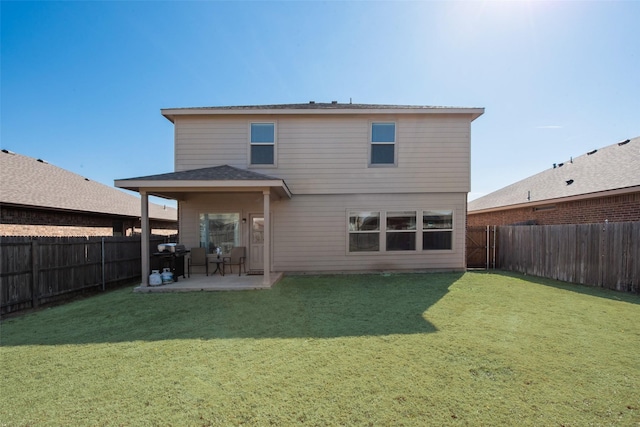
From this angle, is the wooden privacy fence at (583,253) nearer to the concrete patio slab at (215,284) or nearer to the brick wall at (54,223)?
the concrete patio slab at (215,284)

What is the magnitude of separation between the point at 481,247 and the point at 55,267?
13315 millimetres

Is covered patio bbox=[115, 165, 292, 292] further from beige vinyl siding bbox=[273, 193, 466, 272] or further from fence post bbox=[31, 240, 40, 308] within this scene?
fence post bbox=[31, 240, 40, 308]

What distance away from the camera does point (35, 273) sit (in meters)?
5.86

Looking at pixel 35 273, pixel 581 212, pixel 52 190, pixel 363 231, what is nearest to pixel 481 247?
pixel 581 212

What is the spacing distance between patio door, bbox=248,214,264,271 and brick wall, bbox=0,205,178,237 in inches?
276

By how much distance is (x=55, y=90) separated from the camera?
11625 millimetres

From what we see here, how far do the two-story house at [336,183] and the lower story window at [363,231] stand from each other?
0.03 metres

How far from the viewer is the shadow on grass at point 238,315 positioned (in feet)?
13.8

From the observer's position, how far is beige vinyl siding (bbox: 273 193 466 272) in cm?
910

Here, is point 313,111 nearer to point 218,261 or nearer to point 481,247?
point 218,261

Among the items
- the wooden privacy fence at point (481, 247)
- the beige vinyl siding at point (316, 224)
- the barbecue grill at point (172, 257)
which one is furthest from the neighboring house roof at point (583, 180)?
the barbecue grill at point (172, 257)

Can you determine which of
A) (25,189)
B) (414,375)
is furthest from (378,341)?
(25,189)

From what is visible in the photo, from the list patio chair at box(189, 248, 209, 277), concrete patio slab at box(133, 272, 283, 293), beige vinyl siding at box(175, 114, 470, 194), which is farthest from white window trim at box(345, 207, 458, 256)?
patio chair at box(189, 248, 209, 277)

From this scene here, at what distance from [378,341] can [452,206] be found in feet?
22.7
